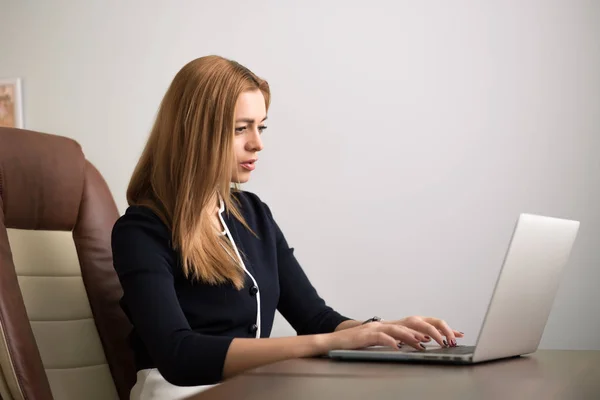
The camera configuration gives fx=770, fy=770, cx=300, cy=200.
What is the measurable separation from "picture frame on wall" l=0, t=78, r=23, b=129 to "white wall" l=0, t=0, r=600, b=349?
54 cm

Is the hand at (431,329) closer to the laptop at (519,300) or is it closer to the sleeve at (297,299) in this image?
the laptop at (519,300)

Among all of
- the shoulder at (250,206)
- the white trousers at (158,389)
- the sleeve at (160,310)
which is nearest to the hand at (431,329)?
the sleeve at (160,310)

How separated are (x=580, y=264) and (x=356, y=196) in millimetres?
638

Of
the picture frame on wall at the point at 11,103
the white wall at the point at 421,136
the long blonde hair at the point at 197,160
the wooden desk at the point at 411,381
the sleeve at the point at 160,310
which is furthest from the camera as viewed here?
the picture frame on wall at the point at 11,103

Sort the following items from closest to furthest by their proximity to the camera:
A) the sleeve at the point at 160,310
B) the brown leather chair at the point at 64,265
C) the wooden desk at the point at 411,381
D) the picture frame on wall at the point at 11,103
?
the wooden desk at the point at 411,381 → the sleeve at the point at 160,310 → the brown leather chair at the point at 64,265 → the picture frame on wall at the point at 11,103

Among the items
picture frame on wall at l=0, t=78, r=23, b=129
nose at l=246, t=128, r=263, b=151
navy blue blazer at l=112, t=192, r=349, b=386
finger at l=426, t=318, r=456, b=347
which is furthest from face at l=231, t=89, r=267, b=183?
picture frame on wall at l=0, t=78, r=23, b=129

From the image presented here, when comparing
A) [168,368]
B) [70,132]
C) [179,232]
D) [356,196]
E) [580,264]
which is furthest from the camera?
[70,132]

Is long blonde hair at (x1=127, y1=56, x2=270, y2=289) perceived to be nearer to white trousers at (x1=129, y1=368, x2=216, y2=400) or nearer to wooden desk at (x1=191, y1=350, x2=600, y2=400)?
white trousers at (x1=129, y1=368, x2=216, y2=400)

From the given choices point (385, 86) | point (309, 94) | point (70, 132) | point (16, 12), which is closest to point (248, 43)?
point (309, 94)

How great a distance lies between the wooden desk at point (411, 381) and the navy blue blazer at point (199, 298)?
290 mm

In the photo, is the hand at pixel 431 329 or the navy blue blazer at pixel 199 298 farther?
the navy blue blazer at pixel 199 298

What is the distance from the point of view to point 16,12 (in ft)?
8.39

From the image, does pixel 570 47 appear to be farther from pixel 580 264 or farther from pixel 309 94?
pixel 309 94

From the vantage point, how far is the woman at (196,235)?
1.45 meters
